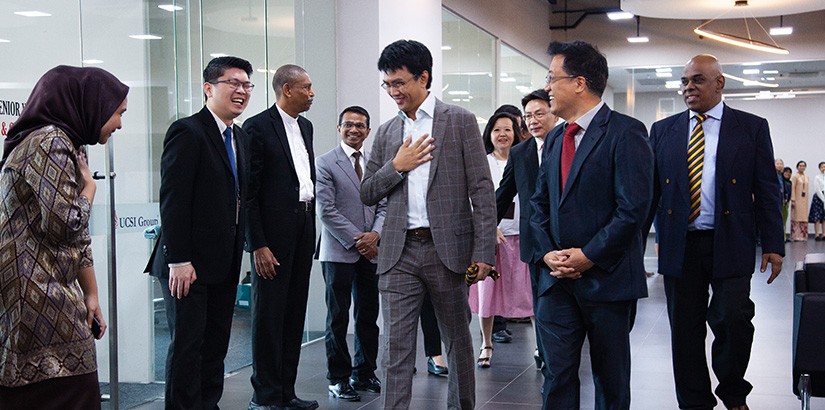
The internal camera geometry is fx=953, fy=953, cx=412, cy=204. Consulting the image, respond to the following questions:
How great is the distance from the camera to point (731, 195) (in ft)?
15.8

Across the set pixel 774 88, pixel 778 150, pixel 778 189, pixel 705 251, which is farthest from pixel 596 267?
pixel 778 150

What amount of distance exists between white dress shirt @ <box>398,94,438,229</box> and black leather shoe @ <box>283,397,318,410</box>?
1625mm

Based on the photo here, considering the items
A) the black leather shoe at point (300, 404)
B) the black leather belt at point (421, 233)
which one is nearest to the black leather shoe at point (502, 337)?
the black leather shoe at point (300, 404)

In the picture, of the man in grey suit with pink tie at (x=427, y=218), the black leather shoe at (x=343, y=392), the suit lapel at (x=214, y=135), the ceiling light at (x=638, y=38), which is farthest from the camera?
the ceiling light at (x=638, y=38)

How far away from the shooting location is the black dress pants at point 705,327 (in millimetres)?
4812

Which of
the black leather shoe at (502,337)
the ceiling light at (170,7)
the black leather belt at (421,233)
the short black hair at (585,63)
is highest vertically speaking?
the ceiling light at (170,7)

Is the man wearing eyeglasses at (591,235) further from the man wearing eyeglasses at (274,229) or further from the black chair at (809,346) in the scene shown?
the man wearing eyeglasses at (274,229)

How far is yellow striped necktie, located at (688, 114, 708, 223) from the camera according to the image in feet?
16.0

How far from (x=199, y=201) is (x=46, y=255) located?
1491mm

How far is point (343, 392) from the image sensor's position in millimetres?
5738

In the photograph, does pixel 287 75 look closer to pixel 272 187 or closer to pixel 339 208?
pixel 272 187

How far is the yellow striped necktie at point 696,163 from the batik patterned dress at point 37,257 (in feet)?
10.2

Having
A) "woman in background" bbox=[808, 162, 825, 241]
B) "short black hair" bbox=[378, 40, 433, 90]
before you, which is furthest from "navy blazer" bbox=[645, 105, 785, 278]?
"woman in background" bbox=[808, 162, 825, 241]

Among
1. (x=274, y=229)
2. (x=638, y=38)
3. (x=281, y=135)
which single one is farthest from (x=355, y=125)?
(x=638, y=38)
